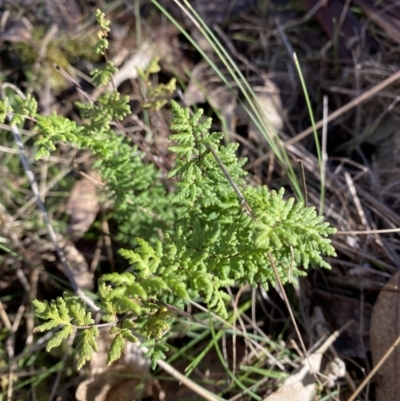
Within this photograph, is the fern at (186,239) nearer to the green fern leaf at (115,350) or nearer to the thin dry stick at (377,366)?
the green fern leaf at (115,350)

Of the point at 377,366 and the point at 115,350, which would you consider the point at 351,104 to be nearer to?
the point at 377,366

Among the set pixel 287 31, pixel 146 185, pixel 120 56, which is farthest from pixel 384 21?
pixel 146 185

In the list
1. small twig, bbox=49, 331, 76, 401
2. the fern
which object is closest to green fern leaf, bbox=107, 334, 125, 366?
the fern

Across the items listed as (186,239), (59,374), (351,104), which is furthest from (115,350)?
(351,104)

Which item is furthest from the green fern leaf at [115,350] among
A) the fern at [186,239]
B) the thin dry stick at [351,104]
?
the thin dry stick at [351,104]

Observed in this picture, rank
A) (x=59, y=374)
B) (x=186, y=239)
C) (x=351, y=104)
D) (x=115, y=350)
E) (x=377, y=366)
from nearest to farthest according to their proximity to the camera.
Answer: (x=115, y=350), (x=186, y=239), (x=377, y=366), (x=59, y=374), (x=351, y=104)

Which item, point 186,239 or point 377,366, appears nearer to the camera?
point 186,239

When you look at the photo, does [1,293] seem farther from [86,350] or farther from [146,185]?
[86,350]

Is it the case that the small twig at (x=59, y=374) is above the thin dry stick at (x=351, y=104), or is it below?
above
